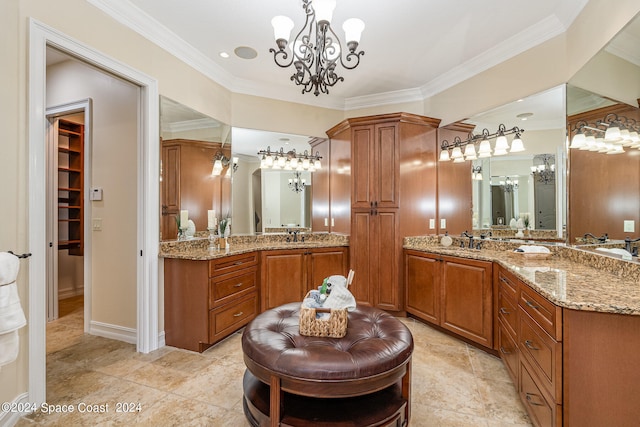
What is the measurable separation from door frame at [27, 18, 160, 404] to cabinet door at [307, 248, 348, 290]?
165 cm

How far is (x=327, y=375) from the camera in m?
1.35

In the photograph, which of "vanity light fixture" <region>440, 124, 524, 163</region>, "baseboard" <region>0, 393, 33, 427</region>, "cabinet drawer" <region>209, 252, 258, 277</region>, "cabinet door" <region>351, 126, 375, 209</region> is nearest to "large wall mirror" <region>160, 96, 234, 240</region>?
"cabinet drawer" <region>209, 252, 258, 277</region>

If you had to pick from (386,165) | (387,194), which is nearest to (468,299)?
(387,194)

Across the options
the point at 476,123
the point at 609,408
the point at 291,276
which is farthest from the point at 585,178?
the point at 291,276

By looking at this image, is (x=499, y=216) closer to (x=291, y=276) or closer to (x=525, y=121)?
(x=525, y=121)

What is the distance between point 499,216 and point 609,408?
2127 mm

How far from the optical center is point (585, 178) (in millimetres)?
2309

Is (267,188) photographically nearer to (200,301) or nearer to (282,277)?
(282,277)

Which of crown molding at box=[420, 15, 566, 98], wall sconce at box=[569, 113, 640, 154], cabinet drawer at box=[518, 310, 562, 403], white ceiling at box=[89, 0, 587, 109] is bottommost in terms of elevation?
cabinet drawer at box=[518, 310, 562, 403]

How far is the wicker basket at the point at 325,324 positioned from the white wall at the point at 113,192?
206 cm

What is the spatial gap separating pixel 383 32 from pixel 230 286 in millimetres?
2789

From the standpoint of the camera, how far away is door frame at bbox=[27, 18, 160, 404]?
1815 millimetres

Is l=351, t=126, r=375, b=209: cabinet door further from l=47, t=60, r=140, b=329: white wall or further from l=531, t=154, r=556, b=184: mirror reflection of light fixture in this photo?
l=47, t=60, r=140, b=329: white wall

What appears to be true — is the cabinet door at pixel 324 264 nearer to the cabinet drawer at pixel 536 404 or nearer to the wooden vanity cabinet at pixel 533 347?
the wooden vanity cabinet at pixel 533 347
